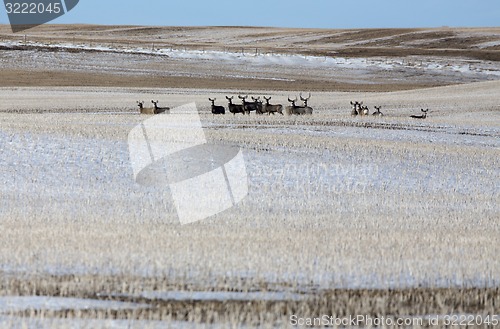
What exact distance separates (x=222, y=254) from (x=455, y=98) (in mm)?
32240

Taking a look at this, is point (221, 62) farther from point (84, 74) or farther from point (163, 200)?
point (163, 200)

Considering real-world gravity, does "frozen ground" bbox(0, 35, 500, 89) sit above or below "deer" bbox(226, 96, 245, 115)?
below

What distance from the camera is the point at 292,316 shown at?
8430 mm

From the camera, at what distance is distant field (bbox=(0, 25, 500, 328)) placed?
888cm

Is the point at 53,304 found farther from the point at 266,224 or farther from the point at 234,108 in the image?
the point at 234,108

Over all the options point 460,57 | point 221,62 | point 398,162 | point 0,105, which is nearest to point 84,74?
point 221,62
